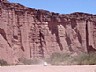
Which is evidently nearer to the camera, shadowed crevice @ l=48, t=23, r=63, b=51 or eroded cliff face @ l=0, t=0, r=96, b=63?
eroded cliff face @ l=0, t=0, r=96, b=63

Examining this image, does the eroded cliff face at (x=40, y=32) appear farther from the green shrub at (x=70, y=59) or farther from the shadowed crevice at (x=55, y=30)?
the green shrub at (x=70, y=59)

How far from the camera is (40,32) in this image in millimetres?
51375

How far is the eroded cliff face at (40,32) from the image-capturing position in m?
46.3

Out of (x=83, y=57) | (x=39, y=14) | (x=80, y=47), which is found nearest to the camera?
(x=83, y=57)

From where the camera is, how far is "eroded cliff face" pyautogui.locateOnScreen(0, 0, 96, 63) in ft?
152

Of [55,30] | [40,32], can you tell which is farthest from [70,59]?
[55,30]

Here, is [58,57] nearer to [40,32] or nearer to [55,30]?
[40,32]

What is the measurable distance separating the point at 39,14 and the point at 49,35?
12.9 ft

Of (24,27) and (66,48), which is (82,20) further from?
(24,27)

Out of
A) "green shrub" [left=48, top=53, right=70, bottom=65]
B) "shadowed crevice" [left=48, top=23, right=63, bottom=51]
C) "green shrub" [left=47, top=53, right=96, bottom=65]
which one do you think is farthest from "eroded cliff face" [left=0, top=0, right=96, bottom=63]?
"green shrub" [left=47, top=53, right=96, bottom=65]

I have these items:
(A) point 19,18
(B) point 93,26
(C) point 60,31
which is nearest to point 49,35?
(C) point 60,31

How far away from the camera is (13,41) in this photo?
47188 mm

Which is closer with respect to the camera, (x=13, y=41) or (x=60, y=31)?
(x=13, y=41)

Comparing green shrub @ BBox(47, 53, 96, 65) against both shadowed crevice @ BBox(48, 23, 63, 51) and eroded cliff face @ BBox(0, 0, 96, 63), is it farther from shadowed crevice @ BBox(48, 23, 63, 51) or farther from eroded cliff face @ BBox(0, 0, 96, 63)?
shadowed crevice @ BBox(48, 23, 63, 51)
